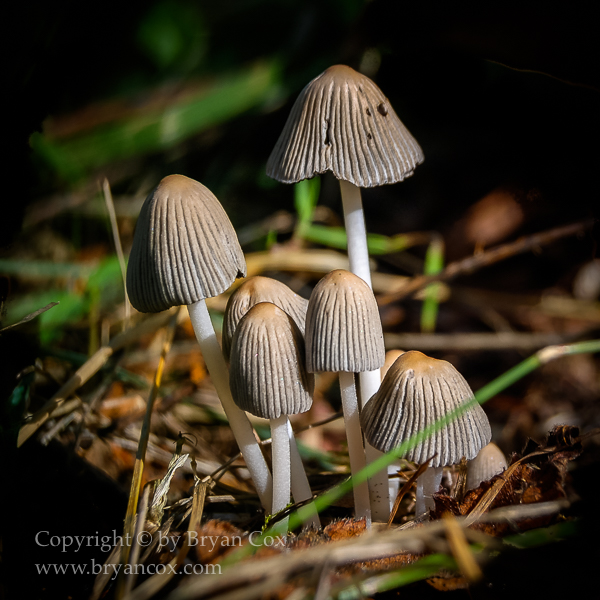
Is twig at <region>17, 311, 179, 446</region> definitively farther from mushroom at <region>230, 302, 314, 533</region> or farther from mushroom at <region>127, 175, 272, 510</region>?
mushroom at <region>230, 302, 314, 533</region>

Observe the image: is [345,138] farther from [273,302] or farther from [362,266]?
[273,302]

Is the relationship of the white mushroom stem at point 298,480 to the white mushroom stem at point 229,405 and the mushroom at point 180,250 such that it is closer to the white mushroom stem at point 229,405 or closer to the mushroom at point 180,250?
the white mushroom stem at point 229,405

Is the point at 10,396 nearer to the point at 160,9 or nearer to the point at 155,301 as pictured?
the point at 155,301

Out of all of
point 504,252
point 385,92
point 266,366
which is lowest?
point 266,366

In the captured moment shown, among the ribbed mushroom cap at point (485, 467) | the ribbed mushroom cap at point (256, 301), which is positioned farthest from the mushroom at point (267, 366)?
the ribbed mushroom cap at point (485, 467)

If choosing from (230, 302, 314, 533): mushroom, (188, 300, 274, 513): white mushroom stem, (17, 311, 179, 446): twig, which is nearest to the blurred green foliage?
(17, 311, 179, 446): twig

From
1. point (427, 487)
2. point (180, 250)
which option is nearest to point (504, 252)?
point (427, 487)

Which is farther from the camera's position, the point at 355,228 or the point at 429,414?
the point at 355,228
